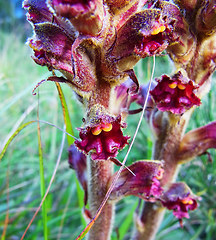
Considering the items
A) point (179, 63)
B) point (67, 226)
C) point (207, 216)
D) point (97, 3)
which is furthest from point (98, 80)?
point (67, 226)

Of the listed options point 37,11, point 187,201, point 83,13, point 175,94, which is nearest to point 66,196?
point 187,201

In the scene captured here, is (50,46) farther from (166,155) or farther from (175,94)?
(166,155)

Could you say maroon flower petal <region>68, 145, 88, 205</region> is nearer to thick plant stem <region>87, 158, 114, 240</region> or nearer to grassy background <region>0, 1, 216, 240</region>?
thick plant stem <region>87, 158, 114, 240</region>

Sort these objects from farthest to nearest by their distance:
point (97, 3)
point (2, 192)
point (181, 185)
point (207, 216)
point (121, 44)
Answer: point (2, 192), point (207, 216), point (181, 185), point (121, 44), point (97, 3)

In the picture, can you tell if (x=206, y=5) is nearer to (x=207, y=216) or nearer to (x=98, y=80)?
(x=98, y=80)

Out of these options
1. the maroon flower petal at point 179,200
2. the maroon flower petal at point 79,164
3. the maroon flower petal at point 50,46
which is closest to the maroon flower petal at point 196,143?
the maroon flower petal at point 179,200

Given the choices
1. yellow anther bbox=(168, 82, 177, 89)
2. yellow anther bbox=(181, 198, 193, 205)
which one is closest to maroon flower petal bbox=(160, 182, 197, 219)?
yellow anther bbox=(181, 198, 193, 205)
